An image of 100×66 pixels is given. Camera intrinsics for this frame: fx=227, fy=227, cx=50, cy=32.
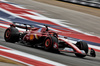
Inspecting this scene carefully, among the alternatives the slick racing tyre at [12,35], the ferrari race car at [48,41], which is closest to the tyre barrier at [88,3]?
the ferrari race car at [48,41]

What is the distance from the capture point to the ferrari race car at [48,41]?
8.41 meters

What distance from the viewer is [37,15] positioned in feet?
63.1

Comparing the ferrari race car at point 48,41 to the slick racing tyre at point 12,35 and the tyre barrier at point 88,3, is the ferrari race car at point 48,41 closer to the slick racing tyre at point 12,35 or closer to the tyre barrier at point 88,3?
the slick racing tyre at point 12,35

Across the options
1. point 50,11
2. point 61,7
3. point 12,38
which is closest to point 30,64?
point 12,38

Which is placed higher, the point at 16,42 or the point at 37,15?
the point at 37,15

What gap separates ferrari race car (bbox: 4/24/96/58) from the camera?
8.41m

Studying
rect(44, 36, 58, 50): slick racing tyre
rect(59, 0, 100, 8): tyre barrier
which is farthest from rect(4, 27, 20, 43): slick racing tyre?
rect(59, 0, 100, 8): tyre barrier

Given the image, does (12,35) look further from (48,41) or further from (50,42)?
(50,42)

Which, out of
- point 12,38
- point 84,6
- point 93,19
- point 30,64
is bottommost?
point 30,64

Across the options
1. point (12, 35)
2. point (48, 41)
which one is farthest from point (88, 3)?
point (48, 41)

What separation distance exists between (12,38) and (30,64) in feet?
12.3

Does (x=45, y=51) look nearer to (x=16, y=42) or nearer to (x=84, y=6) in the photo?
(x=16, y=42)

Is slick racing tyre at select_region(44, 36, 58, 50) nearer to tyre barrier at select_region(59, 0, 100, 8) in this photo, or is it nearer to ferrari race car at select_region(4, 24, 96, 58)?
ferrari race car at select_region(4, 24, 96, 58)

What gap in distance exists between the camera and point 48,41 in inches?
338
